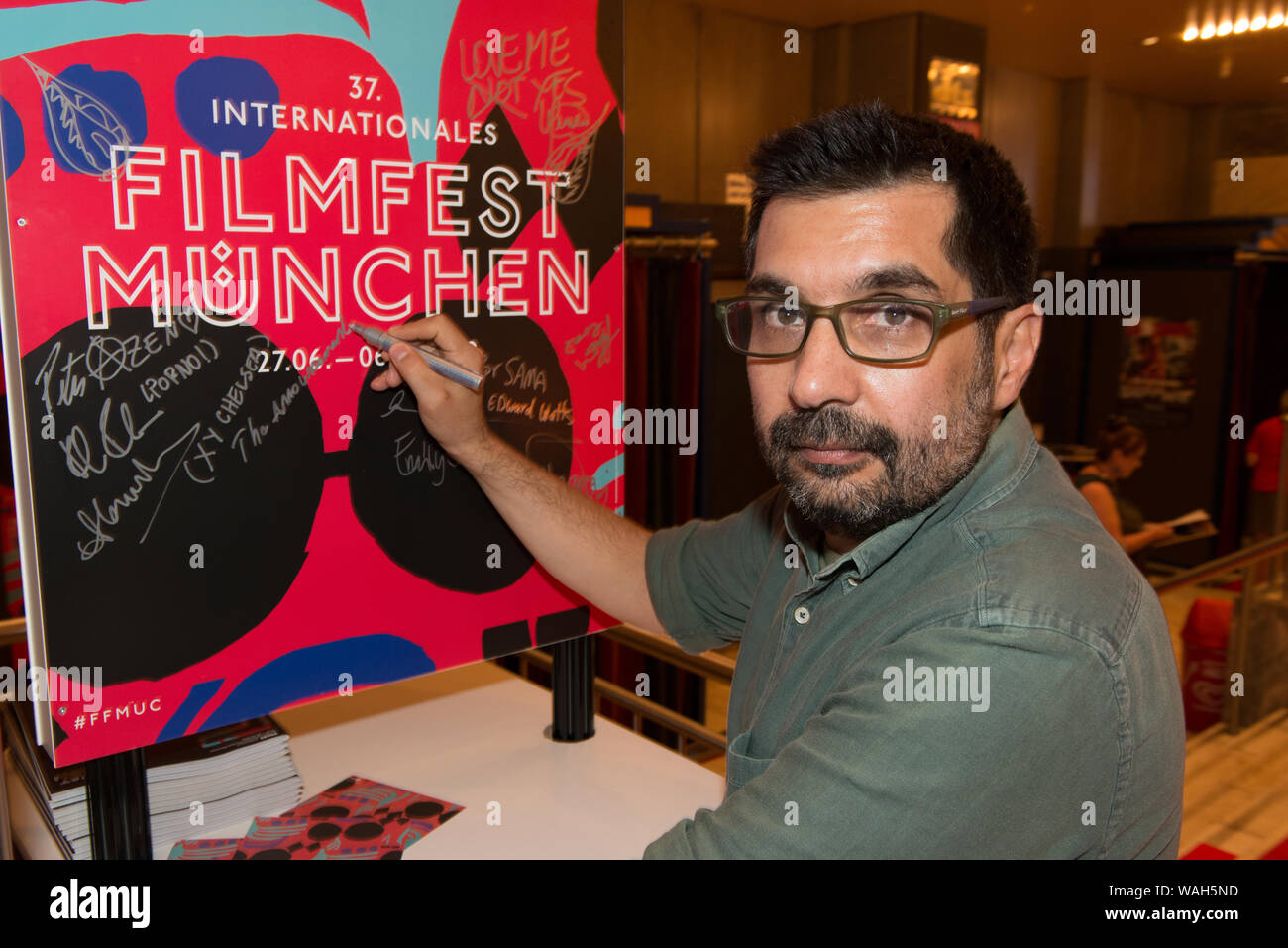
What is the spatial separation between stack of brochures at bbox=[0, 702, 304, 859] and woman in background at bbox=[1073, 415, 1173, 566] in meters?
2.45

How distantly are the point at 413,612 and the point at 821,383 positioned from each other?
0.70 meters

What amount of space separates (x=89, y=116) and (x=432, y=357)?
469 mm

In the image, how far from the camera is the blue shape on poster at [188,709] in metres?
1.24

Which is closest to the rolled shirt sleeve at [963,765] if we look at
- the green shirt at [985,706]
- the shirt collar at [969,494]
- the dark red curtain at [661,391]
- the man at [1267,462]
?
the green shirt at [985,706]

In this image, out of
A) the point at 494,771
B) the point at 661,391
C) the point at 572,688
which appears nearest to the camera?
the point at 494,771

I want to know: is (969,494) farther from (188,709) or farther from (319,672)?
(188,709)

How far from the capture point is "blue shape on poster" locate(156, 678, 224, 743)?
124cm

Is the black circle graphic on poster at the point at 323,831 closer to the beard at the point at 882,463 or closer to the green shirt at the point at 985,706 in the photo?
the green shirt at the point at 985,706

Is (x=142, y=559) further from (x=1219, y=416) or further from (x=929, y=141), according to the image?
(x=1219, y=416)

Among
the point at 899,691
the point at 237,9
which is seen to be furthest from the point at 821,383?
the point at 237,9

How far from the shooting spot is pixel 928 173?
1.11m

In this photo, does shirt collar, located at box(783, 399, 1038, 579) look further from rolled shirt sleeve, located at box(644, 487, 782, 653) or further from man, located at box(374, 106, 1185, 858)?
rolled shirt sleeve, located at box(644, 487, 782, 653)
